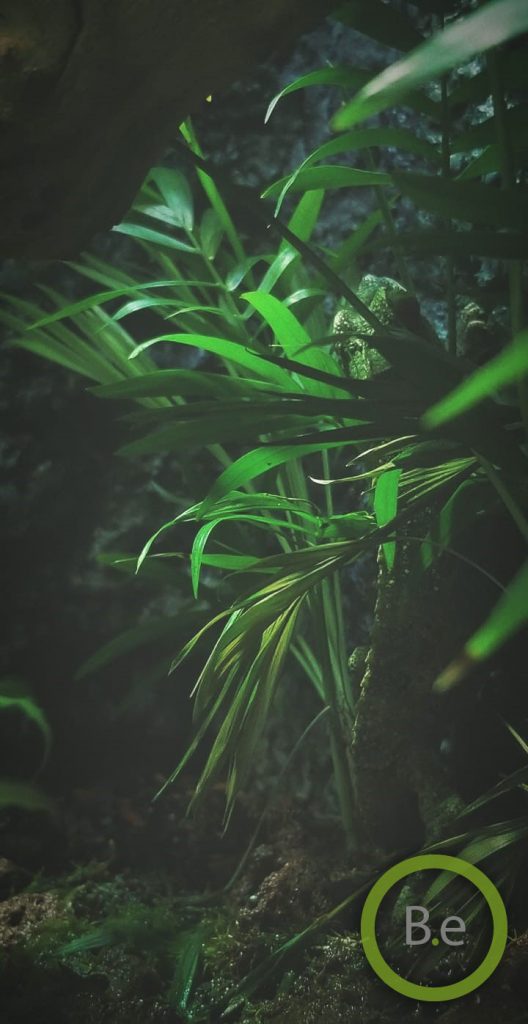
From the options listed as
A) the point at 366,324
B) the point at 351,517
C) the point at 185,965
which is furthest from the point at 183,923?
the point at 366,324

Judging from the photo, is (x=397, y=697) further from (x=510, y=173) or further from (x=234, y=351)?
(x=510, y=173)

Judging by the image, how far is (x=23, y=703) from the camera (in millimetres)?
→ 1534

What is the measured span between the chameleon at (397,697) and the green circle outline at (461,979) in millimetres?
268

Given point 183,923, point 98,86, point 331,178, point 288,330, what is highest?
point 98,86

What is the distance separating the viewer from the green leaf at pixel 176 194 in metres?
1.40

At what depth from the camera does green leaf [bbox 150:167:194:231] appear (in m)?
1.40

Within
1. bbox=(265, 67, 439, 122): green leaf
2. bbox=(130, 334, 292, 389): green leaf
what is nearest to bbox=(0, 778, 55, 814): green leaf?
bbox=(130, 334, 292, 389): green leaf

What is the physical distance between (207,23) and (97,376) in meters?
0.66

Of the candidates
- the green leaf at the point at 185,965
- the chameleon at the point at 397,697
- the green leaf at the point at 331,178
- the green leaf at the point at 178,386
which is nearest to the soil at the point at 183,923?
the green leaf at the point at 185,965

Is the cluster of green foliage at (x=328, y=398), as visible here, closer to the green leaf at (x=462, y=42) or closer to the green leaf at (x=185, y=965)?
the green leaf at (x=462, y=42)

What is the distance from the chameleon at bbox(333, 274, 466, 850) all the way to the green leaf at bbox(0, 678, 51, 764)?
0.65 meters

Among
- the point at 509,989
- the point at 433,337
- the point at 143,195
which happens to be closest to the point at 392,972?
the point at 509,989

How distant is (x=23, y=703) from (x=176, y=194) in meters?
1.03

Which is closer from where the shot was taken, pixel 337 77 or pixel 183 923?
pixel 337 77
